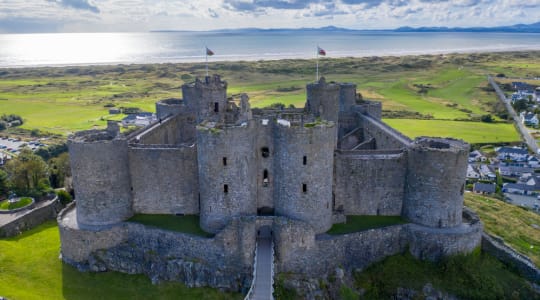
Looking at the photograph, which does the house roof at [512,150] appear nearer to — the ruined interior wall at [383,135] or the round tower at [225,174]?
the ruined interior wall at [383,135]

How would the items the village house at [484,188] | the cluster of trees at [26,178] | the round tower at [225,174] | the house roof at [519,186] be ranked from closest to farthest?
1. the round tower at [225,174]
2. the cluster of trees at [26,178]
3. the village house at [484,188]
4. the house roof at [519,186]

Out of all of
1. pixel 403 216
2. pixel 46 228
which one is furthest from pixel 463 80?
pixel 46 228

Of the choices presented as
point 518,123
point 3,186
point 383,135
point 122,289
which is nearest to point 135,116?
point 3,186

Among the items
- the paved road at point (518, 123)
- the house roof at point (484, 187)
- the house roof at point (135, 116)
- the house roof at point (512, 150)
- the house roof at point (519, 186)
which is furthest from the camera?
the house roof at point (135, 116)

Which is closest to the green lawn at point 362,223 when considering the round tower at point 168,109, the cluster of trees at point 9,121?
the round tower at point 168,109

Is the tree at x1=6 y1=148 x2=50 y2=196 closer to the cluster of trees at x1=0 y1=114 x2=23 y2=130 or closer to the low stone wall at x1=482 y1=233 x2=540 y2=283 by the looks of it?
the low stone wall at x1=482 y1=233 x2=540 y2=283
